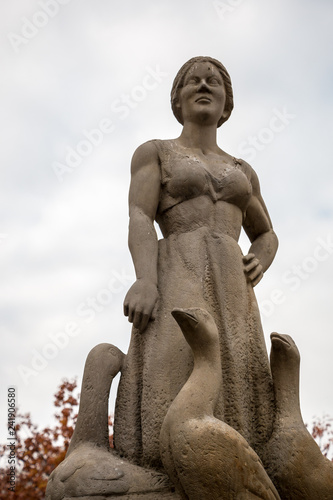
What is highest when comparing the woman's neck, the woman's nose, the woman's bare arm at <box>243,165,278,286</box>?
the woman's nose

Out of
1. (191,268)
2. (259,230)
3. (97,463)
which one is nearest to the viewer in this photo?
(97,463)

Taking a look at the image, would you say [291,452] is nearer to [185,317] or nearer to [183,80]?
[185,317]

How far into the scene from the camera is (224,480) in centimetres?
410

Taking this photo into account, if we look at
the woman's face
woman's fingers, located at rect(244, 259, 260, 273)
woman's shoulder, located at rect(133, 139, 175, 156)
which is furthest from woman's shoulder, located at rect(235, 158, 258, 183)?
woman's fingers, located at rect(244, 259, 260, 273)

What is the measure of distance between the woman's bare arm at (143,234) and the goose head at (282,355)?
37.2 inches

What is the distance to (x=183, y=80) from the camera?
19.2 ft

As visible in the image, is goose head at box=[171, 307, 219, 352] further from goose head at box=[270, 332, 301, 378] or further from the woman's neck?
the woman's neck

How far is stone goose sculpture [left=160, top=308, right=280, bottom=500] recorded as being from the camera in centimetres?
409

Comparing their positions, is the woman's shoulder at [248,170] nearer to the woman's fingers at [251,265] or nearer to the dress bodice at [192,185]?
the dress bodice at [192,185]

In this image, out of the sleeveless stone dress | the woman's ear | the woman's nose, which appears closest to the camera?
the sleeveless stone dress

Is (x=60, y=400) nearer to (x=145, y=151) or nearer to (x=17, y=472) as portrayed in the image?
(x=17, y=472)

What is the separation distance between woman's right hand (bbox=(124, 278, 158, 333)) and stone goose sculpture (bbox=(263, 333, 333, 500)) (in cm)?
96

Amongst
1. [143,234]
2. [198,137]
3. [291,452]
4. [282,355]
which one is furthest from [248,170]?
[291,452]

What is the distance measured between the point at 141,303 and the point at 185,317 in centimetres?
51
